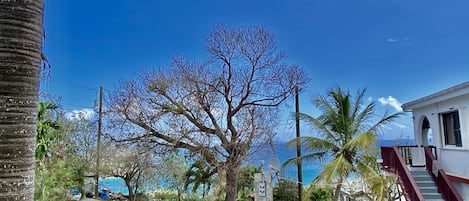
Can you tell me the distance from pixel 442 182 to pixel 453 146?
1.07 m

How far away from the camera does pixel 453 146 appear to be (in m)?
10.3

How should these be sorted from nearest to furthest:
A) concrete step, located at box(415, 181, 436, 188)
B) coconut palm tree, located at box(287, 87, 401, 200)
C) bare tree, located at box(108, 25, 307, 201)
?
concrete step, located at box(415, 181, 436, 188) → coconut palm tree, located at box(287, 87, 401, 200) → bare tree, located at box(108, 25, 307, 201)

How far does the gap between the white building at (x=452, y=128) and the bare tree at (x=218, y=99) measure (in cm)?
563

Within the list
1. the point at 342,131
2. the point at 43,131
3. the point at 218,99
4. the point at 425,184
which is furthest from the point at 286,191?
the point at 43,131

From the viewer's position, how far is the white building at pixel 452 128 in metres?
9.48

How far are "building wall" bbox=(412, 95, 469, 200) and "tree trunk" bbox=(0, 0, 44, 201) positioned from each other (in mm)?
10127

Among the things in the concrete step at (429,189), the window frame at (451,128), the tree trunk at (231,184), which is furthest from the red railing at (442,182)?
the tree trunk at (231,184)

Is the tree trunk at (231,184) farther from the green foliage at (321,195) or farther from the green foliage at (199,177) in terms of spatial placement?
the green foliage at (321,195)

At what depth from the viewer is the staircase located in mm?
10297

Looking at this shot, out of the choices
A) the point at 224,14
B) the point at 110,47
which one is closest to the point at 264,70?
the point at 224,14

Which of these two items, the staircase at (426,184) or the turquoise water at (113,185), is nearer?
the staircase at (426,184)

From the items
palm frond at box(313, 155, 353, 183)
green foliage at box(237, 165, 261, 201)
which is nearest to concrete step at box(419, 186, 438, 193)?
palm frond at box(313, 155, 353, 183)

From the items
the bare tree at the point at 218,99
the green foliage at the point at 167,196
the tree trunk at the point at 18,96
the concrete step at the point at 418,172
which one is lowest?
the green foliage at the point at 167,196

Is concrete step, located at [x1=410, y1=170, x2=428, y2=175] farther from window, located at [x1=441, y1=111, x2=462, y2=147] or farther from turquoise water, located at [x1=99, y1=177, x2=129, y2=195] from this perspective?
turquoise water, located at [x1=99, y1=177, x2=129, y2=195]
